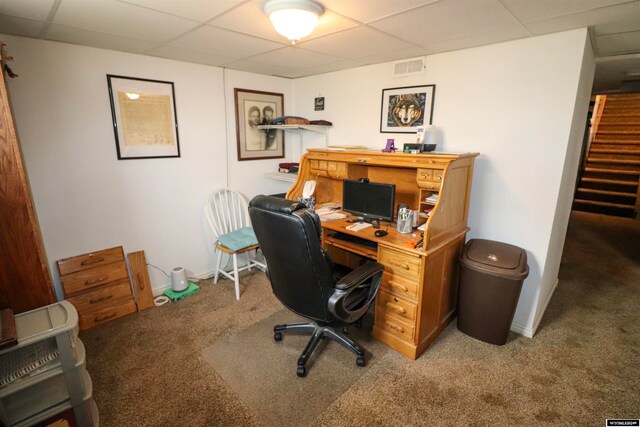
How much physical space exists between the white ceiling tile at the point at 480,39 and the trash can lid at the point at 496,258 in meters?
1.45

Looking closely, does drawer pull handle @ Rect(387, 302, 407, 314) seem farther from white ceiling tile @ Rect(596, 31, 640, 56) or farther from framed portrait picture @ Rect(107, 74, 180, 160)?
framed portrait picture @ Rect(107, 74, 180, 160)

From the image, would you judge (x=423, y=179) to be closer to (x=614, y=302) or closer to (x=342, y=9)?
(x=342, y=9)

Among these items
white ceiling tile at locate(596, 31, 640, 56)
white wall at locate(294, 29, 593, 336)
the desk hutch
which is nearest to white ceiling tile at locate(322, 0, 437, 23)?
the desk hutch

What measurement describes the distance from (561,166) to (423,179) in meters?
0.92

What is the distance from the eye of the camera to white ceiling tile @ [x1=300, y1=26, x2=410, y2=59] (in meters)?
2.09

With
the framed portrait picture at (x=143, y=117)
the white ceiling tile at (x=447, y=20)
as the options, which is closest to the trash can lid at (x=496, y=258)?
the white ceiling tile at (x=447, y=20)

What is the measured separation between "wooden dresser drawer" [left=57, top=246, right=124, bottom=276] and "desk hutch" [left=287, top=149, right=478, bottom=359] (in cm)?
181

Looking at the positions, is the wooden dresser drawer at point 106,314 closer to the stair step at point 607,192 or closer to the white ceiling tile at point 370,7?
the white ceiling tile at point 370,7

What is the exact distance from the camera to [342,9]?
168cm

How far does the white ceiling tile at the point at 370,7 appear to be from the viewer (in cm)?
159

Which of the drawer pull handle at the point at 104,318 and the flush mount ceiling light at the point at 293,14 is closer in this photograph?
the flush mount ceiling light at the point at 293,14

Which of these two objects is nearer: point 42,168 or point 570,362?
point 570,362

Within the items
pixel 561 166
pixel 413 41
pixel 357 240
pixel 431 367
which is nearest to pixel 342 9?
pixel 413 41

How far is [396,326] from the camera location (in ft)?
7.36
